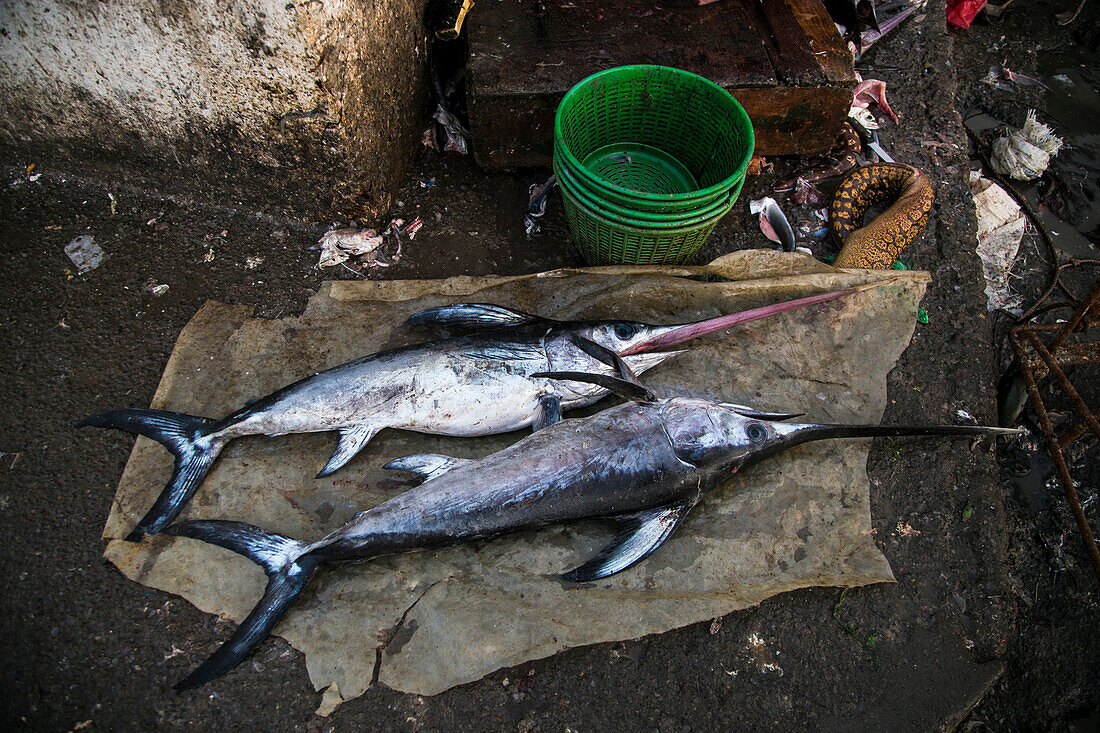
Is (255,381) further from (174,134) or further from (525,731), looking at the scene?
(525,731)

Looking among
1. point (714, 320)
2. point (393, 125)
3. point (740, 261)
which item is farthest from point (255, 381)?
point (740, 261)

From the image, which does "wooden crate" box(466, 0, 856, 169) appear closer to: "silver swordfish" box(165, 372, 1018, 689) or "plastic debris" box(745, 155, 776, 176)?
"plastic debris" box(745, 155, 776, 176)

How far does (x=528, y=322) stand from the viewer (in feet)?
10.7

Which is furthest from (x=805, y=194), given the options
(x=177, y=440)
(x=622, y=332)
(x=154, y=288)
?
(x=154, y=288)

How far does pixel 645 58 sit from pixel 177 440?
12.1ft

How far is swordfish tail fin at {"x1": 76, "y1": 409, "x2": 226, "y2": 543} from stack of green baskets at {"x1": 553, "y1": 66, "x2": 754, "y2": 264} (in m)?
2.29

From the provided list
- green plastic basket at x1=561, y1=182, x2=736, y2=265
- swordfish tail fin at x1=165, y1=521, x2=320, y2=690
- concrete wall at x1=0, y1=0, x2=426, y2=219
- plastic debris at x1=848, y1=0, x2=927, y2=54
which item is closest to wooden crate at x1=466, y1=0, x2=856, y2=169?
concrete wall at x1=0, y1=0, x2=426, y2=219

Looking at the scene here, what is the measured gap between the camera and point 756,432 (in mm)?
2949

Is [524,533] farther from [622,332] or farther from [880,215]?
[880,215]

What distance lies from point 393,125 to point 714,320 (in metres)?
2.50

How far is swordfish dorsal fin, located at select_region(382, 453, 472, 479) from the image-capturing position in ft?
9.29

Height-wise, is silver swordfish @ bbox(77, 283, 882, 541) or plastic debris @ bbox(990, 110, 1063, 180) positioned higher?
silver swordfish @ bbox(77, 283, 882, 541)

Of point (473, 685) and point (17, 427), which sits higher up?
point (17, 427)

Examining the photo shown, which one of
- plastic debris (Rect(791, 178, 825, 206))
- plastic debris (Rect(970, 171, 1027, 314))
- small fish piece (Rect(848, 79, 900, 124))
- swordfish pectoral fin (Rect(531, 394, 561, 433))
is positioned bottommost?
→ plastic debris (Rect(970, 171, 1027, 314))
